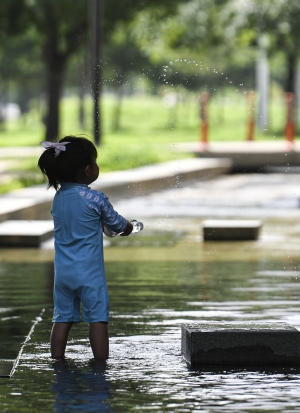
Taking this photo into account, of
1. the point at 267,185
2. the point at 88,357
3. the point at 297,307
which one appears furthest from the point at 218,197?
the point at 88,357

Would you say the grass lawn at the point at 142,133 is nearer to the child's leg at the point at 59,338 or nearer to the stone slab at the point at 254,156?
the stone slab at the point at 254,156

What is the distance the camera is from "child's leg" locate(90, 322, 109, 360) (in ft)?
21.3

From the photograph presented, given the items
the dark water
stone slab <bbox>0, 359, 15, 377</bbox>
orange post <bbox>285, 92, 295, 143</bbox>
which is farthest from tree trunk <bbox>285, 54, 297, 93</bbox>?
stone slab <bbox>0, 359, 15, 377</bbox>

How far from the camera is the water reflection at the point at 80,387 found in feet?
18.0

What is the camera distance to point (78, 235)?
652 centimetres

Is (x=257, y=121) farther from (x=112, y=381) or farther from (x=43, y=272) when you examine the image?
(x=112, y=381)

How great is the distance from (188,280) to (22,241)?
3034 millimetres

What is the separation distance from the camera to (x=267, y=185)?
2375 centimetres

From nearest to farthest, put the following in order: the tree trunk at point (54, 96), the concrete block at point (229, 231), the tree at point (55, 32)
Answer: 1. the concrete block at point (229, 231)
2. the tree at point (55, 32)
3. the tree trunk at point (54, 96)

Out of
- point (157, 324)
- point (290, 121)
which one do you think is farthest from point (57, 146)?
point (290, 121)

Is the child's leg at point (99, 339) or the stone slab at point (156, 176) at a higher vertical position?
the stone slab at point (156, 176)

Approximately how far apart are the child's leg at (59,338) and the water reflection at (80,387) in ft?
0.31

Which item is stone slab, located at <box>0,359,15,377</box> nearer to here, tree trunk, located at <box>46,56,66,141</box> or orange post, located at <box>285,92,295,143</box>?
orange post, located at <box>285,92,295,143</box>

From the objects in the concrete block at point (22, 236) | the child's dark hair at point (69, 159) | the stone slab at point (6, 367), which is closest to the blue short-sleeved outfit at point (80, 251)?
the child's dark hair at point (69, 159)
